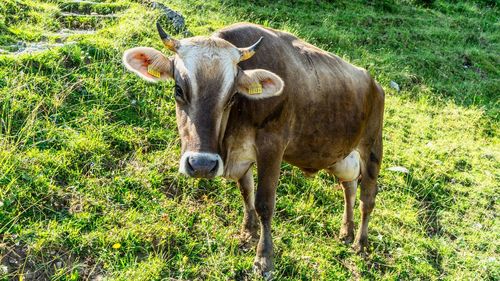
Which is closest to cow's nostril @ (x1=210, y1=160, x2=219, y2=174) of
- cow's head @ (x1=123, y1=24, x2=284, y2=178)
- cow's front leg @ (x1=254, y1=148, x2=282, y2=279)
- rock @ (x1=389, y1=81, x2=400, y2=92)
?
cow's head @ (x1=123, y1=24, x2=284, y2=178)

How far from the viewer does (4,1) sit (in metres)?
8.07

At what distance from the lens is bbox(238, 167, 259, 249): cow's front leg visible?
5.48 metres

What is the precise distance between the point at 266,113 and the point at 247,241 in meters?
1.49

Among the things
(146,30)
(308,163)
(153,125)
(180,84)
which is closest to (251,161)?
(308,163)

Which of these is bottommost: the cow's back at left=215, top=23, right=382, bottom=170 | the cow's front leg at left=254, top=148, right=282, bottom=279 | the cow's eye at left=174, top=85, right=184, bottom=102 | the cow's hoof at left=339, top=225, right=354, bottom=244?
the cow's hoof at left=339, top=225, right=354, bottom=244

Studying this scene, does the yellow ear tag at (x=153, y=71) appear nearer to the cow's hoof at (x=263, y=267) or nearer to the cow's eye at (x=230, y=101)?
the cow's eye at (x=230, y=101)

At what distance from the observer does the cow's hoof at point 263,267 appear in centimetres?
496

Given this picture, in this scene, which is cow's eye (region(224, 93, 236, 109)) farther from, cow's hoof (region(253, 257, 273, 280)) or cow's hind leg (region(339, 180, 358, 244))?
cow's hind leg (region(339, 180, 358, 244))

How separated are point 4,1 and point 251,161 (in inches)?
213

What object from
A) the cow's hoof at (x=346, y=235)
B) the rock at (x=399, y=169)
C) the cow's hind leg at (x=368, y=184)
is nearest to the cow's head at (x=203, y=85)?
the cow's hind leg at (x=368, y=184)

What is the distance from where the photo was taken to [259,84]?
443 centimetres

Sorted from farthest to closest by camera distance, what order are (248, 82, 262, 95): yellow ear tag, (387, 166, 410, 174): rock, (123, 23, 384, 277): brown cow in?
Answer: 1. (387, 166, 410, 174): rock
2. (248, 82, 262, 95): yellow ear tag
3. (123, 23, 384, 277): brown cow

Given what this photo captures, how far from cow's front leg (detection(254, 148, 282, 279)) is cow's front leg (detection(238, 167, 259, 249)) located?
1.22 ft

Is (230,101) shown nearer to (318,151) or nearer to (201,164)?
(201,164)
